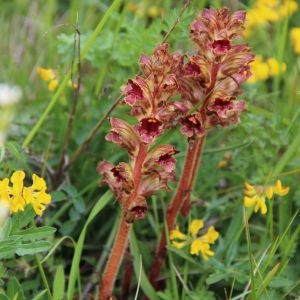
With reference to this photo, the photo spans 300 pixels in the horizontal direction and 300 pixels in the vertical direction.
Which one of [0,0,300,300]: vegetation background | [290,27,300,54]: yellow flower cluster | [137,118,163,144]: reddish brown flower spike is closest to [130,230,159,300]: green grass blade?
[0,0,300,300]: vegetation background

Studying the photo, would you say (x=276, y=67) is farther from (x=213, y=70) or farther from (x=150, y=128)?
(x=150, y=128)

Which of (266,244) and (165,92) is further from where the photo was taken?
(266,244)

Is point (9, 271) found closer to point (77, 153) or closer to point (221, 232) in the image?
point (77, 153)

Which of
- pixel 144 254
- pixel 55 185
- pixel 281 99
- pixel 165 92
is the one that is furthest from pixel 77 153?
pixel 281 99

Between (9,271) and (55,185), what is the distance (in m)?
0.55

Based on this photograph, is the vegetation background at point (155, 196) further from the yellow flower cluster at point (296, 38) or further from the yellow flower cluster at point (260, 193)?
the yellow flower cluster at point (296, 38)

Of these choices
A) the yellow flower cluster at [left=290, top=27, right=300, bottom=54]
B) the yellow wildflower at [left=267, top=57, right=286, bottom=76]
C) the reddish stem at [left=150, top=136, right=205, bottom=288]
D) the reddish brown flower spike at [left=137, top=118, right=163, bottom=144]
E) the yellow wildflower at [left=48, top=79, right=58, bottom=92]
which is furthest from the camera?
the yellow flower cluster at [left=290, top=27, right=300, bottom=54]

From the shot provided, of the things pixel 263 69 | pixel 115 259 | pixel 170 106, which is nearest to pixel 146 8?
pixel 263 69

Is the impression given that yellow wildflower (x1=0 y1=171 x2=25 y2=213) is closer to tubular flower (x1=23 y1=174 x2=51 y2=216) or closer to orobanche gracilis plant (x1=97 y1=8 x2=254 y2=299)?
tubular flower (x1=23 y1=174 x2=51 y2=216)

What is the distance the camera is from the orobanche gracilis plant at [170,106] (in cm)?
195

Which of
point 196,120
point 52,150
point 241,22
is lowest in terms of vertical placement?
point 52,150

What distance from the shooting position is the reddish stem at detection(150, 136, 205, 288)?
2219 millimetres

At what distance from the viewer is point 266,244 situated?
8.25 feet

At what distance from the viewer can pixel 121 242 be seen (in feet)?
6.96
